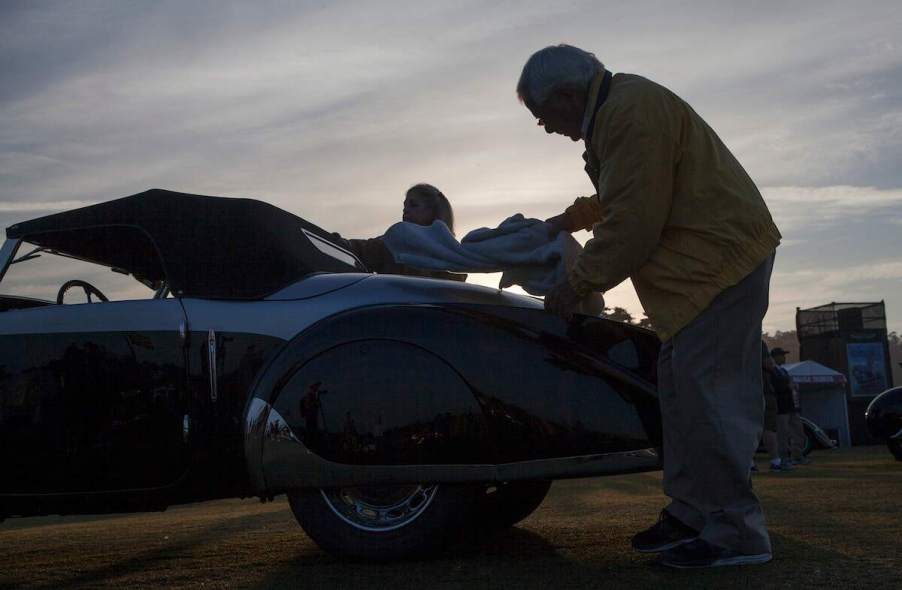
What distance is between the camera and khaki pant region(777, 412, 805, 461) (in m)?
12.7

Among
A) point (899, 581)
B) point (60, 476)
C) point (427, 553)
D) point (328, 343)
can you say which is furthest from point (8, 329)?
point (899, 581)

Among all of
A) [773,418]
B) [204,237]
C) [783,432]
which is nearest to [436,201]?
[204,237]

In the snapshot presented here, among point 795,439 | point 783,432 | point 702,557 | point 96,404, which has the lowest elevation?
point 795,439

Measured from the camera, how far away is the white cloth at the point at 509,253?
3.65 meters

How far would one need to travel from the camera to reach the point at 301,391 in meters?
3.11

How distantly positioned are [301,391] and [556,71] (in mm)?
1441

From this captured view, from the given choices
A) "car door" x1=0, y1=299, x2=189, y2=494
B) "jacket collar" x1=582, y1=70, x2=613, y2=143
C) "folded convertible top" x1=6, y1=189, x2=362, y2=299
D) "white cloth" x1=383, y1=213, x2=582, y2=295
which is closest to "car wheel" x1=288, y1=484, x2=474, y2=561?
"car door" x1=0, y1=299, x2=189, y2=494

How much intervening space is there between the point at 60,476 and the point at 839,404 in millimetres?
30447

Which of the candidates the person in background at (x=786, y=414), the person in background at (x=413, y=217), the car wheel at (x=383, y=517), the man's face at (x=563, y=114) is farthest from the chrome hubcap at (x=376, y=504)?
the person in background at (x=786, y=414)

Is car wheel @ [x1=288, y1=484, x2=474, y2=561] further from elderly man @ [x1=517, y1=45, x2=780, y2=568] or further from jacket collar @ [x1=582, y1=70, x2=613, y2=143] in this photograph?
jacket collar @ [x1=582, y1=70, x2=613, y2=143]

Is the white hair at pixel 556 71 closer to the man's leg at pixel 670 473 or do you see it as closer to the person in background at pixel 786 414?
the man's leg at pixel 670 473

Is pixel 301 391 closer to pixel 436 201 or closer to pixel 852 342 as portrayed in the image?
pixel 436 201

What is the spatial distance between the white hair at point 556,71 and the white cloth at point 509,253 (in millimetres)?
617

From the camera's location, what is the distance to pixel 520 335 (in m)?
3.17
